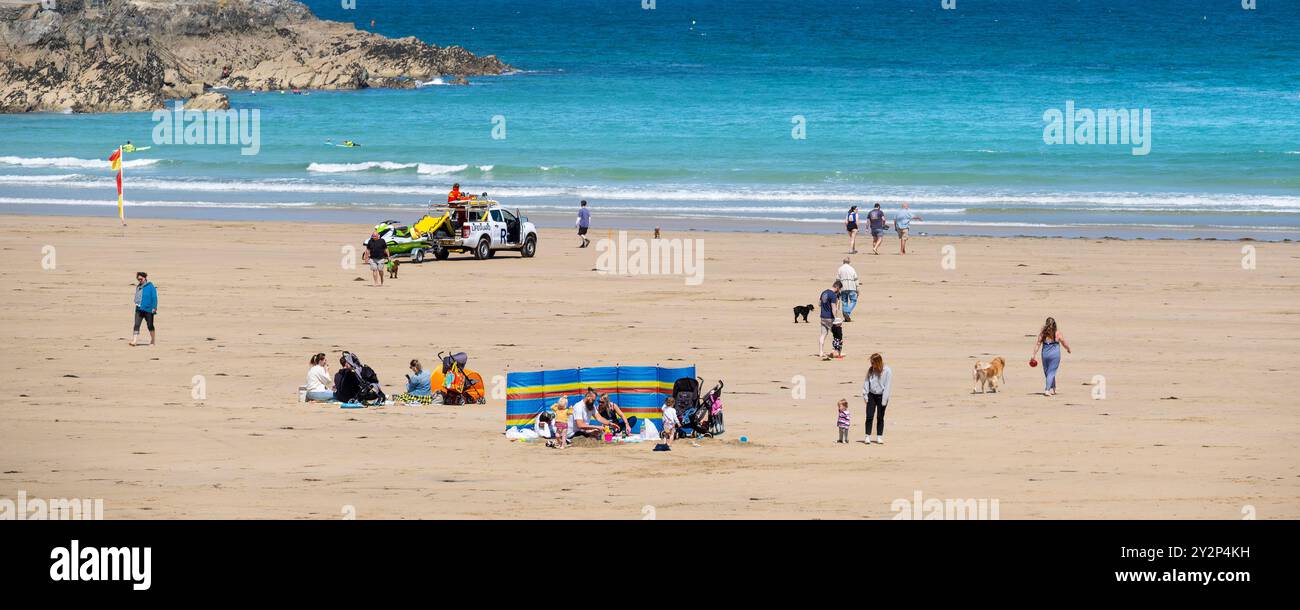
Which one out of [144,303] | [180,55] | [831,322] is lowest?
[831,322]

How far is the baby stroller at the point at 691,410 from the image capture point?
53.2 ft

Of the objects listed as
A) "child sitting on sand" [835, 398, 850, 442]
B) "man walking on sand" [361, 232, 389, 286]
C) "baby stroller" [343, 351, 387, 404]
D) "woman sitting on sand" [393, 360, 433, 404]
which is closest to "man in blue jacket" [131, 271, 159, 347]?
"baby stroller" [343, 351, 387, 404]

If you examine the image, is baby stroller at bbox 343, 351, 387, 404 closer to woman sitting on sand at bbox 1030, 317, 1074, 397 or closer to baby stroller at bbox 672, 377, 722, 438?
baby stroller at bbox 672, 377, 722, 438

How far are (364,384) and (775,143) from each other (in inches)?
1801

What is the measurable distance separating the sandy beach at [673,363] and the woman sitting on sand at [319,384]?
0.96ft

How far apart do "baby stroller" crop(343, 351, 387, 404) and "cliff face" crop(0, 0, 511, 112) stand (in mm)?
63275

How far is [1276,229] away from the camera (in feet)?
127

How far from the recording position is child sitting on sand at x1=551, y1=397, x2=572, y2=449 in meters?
15.9

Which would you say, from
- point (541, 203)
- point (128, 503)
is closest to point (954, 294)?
point (128, 503)

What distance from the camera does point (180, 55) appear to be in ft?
322

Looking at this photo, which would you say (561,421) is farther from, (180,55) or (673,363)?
(180,55)

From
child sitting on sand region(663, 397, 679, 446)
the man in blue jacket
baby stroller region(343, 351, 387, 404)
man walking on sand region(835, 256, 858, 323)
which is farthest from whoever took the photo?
man walking on sand region(835, 256, 858, 323)

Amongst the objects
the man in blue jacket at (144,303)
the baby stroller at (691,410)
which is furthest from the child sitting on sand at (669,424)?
the man in blue jacket at (144,303)

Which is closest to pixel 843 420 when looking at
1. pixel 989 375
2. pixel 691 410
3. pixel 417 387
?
pixel 691 410
